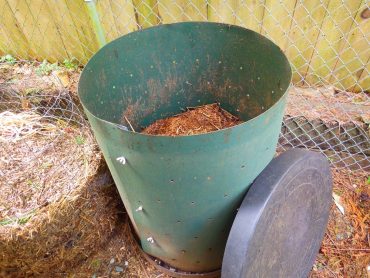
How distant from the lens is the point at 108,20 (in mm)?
2162

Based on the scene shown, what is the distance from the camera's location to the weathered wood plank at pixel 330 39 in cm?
179

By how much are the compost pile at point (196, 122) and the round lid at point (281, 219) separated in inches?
21.4

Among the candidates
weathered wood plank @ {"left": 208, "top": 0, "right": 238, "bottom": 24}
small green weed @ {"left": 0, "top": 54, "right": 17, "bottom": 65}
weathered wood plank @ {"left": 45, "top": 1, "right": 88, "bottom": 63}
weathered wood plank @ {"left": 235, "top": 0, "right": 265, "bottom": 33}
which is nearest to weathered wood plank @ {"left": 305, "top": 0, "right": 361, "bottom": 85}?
weathered wood plank @ {"left": 235, "top": 0, "right": 265, "bottom": 33}

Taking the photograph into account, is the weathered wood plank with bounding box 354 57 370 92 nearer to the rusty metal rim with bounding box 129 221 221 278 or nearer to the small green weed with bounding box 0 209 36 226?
the rusty metal rim with bounding box 129 221 221 278

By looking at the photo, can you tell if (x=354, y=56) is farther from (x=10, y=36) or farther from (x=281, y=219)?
(x=10, y=36)

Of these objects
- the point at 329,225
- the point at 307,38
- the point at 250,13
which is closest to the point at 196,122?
the point at 250,13

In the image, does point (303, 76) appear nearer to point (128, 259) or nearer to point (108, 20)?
point (108, 20)

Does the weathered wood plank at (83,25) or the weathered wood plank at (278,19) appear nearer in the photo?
the weathered wood plank at (278,19)

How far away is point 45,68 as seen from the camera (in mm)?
2426

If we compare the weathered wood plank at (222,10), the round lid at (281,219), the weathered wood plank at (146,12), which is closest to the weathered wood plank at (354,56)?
the weathered wood plank at (222,10)

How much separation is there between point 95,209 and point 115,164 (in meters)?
0.57

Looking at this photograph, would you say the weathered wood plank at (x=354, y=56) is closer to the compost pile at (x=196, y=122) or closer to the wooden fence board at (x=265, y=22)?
the wooden fence board at (x=265, y=22)

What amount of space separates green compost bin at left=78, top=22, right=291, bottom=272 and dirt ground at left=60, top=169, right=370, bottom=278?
21cm

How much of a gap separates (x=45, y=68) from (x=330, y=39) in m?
1.91
